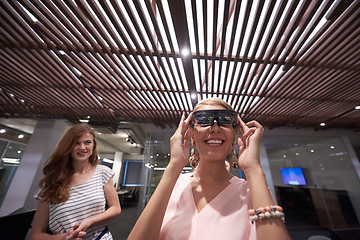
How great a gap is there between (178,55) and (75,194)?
2.29 metres

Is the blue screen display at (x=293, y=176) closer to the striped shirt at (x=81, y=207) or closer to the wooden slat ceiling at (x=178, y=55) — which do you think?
the wooden slat ceiling at (x=178, y=55)

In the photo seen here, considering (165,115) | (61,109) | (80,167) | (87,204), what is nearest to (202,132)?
(87,204)

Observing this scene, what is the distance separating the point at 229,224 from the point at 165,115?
409 cm

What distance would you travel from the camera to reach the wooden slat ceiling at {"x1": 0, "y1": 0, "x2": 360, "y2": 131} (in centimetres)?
182

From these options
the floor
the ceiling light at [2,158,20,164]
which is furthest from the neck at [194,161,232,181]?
the ceiling light at [2,158,20,164]

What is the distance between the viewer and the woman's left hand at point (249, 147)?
768mm

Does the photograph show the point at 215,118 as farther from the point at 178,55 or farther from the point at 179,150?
the point at 178,55

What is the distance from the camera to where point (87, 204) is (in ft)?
4.65

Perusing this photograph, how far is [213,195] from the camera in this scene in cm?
87

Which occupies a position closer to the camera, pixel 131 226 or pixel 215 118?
pixel 215 118

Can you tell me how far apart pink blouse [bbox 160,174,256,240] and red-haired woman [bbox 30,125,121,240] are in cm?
101

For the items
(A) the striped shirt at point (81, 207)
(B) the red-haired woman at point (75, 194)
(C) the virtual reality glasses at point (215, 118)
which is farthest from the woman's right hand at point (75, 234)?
(C) the virtual reality glasses at point (215, 118)

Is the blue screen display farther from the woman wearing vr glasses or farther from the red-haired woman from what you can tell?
the red-haired woman

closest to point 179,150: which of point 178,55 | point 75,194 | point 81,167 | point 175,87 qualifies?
point 75,194
